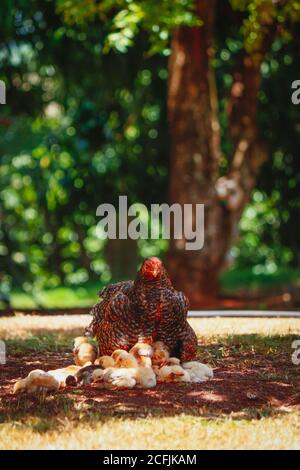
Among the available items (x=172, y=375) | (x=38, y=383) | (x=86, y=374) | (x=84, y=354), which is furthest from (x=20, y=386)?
(x=172, y=375)

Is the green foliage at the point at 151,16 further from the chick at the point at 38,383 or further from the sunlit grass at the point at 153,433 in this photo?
the sunlit grass at the point at 153,433

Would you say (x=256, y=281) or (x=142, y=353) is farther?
(x=256, y=281)

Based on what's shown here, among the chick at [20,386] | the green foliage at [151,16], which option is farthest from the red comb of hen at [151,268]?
the green foliage at [151,16]

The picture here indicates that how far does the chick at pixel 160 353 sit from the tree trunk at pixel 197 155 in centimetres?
679

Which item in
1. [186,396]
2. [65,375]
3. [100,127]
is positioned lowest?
[186,396]

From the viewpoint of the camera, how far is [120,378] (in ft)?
19.1

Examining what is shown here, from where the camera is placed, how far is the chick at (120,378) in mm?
5809

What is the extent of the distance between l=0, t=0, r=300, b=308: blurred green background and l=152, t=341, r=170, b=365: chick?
8.23 meters

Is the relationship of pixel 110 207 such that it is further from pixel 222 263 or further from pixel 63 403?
pixel 63 403

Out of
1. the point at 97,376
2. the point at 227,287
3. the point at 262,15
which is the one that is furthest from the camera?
the point at 227,287

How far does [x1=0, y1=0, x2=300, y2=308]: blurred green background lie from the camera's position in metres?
15.8

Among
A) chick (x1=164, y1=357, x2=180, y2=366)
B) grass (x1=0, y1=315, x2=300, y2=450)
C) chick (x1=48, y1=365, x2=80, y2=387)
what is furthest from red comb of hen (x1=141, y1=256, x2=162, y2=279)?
grass (x1=0, y1=315, x2=300, y2=450)

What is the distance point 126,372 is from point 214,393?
0.62 meters

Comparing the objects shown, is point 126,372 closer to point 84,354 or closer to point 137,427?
point 84,354
